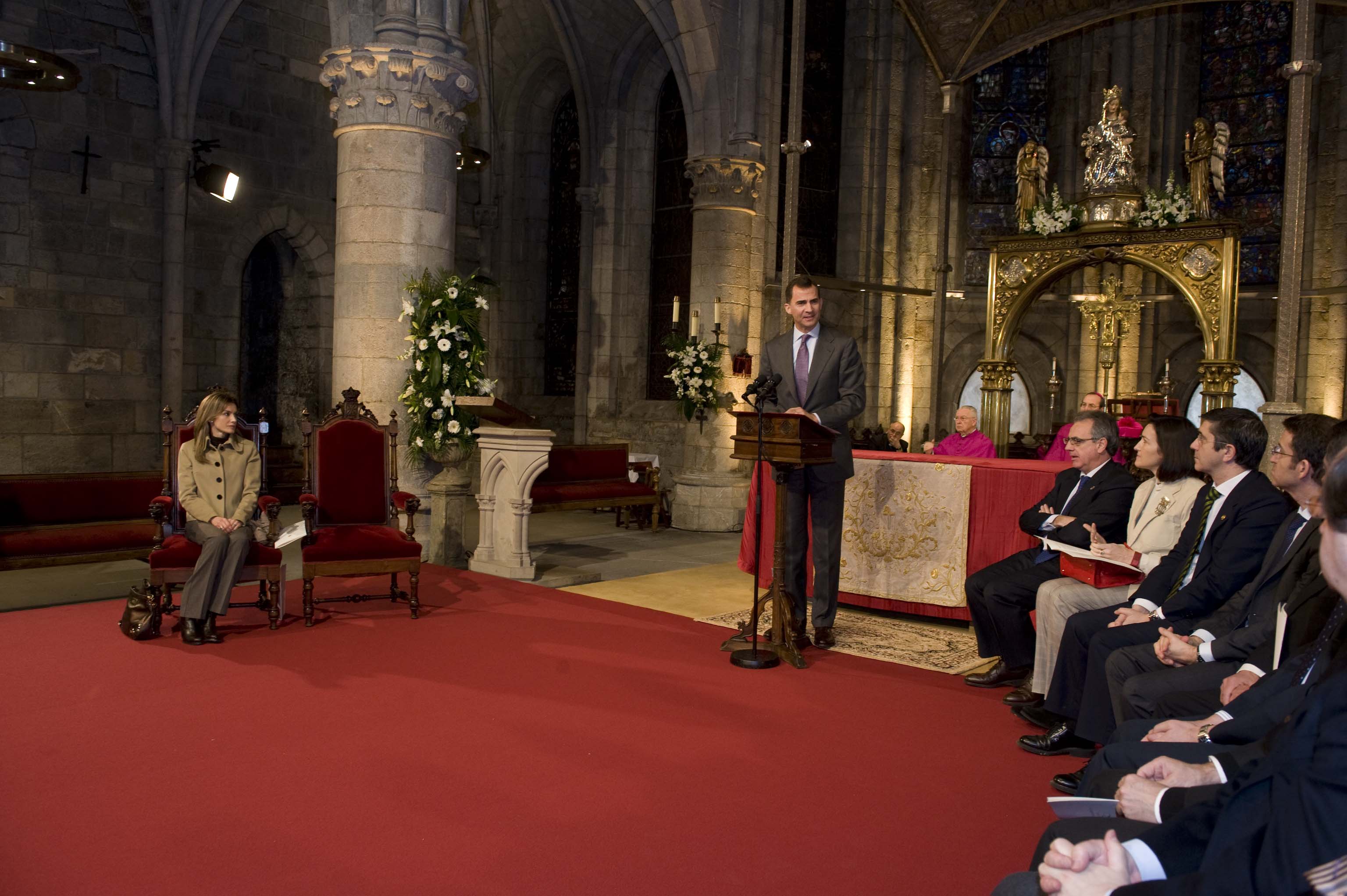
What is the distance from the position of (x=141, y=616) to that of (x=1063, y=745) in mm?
4685

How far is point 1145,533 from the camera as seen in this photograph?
4230 millimetres

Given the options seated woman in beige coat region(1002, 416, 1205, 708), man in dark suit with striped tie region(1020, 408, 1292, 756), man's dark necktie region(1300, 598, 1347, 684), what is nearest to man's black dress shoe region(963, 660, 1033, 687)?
seated woman in beige coat region(1002, 416, 1205, 708)

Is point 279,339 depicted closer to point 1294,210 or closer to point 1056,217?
point 1056,217

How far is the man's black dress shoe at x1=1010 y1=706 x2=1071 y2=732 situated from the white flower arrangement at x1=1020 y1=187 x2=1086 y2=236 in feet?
30.0

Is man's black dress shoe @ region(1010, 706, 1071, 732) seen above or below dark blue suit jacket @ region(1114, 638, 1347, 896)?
below

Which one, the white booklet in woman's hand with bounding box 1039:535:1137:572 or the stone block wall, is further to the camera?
the stone block wall

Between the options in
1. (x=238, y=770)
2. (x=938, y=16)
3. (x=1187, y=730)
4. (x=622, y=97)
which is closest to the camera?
(x=1187, y=730)

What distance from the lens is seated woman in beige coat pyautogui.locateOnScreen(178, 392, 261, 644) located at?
5.26m

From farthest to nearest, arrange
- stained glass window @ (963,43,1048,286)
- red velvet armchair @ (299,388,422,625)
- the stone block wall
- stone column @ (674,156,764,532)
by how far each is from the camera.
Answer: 1. stained glass window @ (963,43,1048,286)
2. stone column @ (674,156,764,532)
3. the stone block wall
4. red velvet armchair @ (299,388,422,625)

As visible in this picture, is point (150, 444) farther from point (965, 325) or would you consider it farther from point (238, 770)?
point (965, 325)

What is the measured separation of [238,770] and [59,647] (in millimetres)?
2358

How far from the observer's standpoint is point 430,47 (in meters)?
7.48

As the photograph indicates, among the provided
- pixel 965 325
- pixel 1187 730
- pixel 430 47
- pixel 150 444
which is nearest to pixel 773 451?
pixel 1187 730

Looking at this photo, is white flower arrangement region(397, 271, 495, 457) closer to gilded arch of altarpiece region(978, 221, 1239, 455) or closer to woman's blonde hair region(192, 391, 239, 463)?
woman's blonde hair region(192, 391, 239, 463)
